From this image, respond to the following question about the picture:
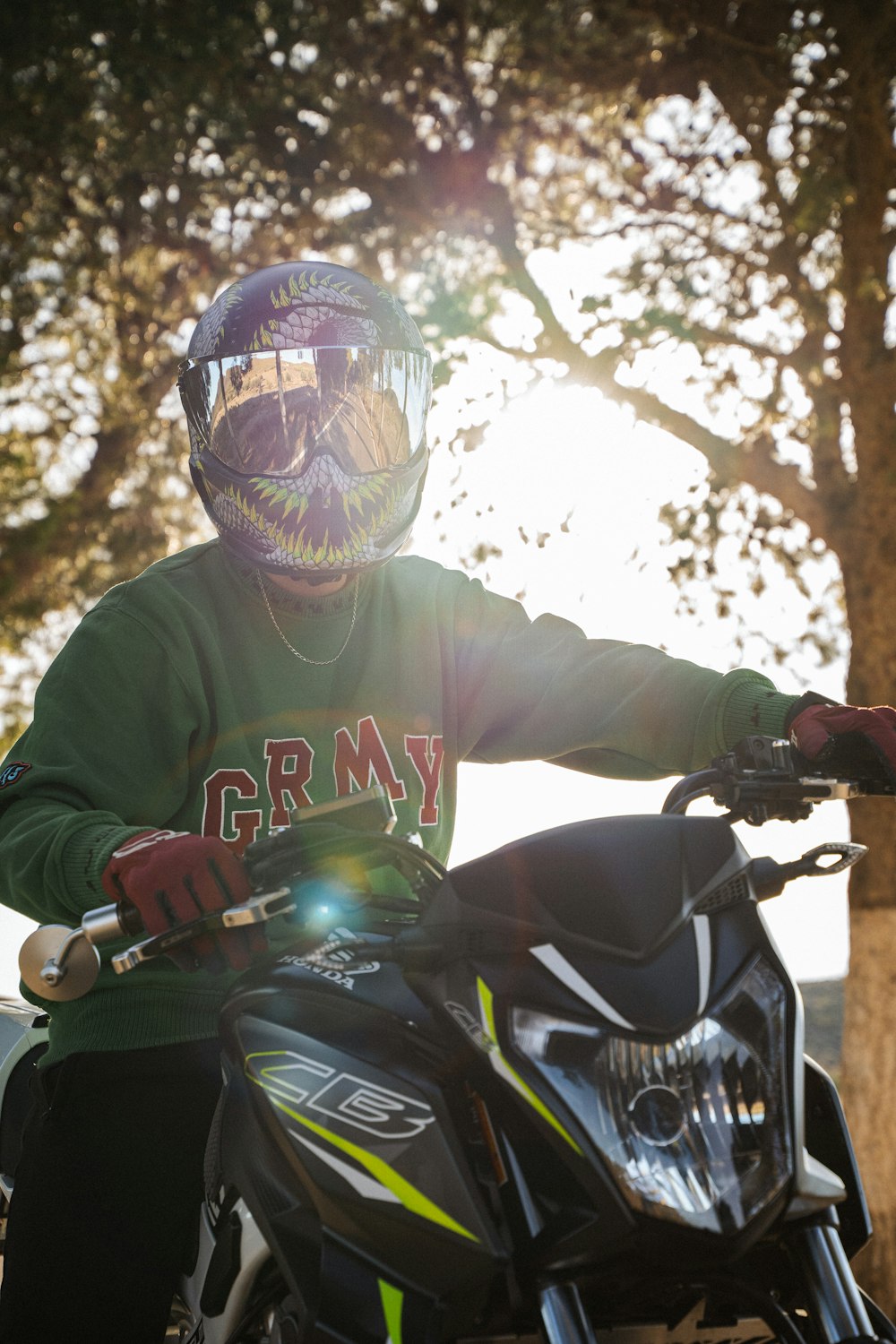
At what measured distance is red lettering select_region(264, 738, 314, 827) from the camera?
7.98 feet

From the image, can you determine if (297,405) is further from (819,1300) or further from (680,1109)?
(819,1300)

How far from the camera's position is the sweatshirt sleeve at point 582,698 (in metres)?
2.55

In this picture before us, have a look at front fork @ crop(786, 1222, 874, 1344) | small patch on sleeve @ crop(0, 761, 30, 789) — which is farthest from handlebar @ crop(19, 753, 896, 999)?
small patch on sleeve @ crop(0, 761, 30, 789)

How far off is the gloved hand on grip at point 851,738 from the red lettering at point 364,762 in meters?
0.79

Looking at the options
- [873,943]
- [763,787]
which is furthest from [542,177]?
[763,787]

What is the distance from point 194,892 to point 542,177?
8547 mm

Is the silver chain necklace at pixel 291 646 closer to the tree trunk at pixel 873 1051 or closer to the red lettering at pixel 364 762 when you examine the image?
the red lettering at pixel 364 762

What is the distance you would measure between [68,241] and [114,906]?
9.43 meters

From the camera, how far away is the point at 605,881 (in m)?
1.51

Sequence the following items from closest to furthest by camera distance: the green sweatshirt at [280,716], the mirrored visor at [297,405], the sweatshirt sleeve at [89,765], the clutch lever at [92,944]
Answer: the clutch lever at [92,944] < the sweatshirt sleeve at [89,765] < the green sweatshirt at [280,716] < the mirrored visor at [297,405]

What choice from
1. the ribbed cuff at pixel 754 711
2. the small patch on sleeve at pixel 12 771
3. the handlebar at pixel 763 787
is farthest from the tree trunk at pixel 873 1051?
the small patch on sleeve at pixel 12 771

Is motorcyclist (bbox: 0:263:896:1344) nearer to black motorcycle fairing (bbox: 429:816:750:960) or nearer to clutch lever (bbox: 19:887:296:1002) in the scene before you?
clutch lever (bbox: 19:887:296:1002)

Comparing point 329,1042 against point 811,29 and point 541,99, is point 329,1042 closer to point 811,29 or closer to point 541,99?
point 811,29

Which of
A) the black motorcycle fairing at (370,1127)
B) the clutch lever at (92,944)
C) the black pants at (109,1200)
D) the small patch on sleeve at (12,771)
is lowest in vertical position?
the black pants at (109,1200)
